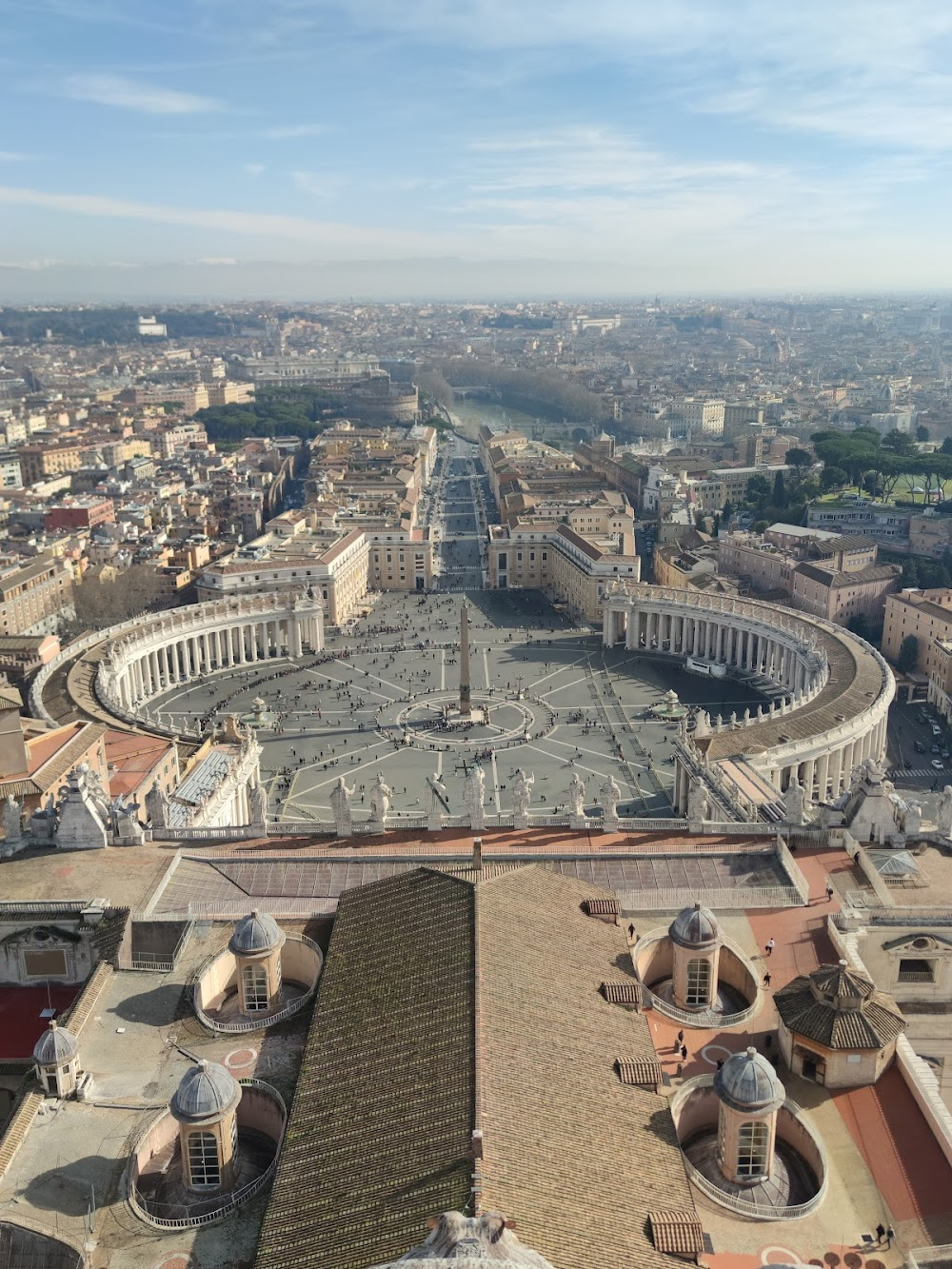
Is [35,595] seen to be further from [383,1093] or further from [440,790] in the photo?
[383,1093]

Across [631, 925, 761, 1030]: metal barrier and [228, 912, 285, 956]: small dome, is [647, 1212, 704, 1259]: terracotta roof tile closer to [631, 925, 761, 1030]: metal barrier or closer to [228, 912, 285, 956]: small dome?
[631, 925, 761, 1030]: metal barrier

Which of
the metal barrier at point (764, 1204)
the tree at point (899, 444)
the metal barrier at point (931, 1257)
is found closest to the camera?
the metal barrier at point (931, 1257)

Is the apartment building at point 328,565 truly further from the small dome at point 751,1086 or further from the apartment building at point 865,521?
the small dome at point 751,1086

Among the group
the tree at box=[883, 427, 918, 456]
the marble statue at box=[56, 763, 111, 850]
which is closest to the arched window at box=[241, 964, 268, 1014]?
the marble statue at box=[56, 763, 111, 850]

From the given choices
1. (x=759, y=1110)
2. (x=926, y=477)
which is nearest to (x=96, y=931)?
(x=759, y=1110)

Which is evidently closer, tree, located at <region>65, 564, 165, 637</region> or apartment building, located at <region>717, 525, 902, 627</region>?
apartment building, located at <region>717, 525, 902, 627</region>

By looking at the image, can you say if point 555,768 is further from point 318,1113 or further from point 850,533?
point 850,533

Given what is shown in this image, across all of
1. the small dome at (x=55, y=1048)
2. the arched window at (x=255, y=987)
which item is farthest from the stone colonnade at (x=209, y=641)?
the small dome at (x=55, y=1048)
